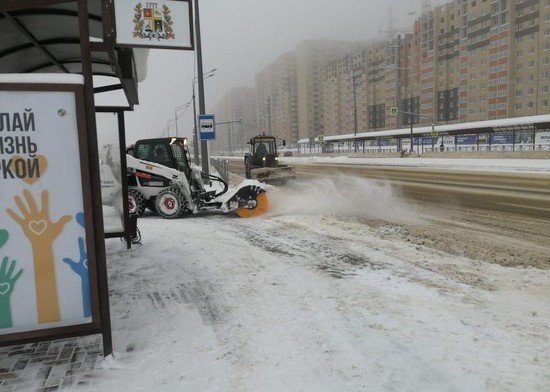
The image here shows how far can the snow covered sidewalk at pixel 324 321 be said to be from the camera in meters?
3.42

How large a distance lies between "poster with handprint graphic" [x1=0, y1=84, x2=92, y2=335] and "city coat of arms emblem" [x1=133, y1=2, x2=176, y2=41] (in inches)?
42.1

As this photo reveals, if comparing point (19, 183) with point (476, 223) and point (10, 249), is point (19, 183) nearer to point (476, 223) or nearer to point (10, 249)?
point (10, 249)

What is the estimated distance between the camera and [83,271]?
11.8ft

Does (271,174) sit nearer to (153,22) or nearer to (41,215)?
(153,22)

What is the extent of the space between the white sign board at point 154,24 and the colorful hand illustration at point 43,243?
5.50 feet

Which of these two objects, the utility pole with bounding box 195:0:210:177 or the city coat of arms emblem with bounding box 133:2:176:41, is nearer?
the city coat of arms emblem with bounding box 133:2:176:41

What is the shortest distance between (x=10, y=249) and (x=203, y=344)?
1.83 m

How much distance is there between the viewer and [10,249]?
3.44 meters

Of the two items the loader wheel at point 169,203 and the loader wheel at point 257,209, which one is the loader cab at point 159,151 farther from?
the loader wheel at point 257,209

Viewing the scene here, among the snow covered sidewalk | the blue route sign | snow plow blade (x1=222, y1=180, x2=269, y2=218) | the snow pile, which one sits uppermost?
the blue route sign

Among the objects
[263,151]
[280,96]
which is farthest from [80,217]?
[280,96]

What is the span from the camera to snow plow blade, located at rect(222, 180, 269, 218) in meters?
11.5

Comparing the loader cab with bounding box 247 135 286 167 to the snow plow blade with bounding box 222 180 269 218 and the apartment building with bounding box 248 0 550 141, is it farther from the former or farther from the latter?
the apartment building with bounding box 248 0 550 141

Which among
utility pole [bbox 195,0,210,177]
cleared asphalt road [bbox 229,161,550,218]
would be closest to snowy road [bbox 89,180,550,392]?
cleared asphalt road [bbox 229,161,550,218]
